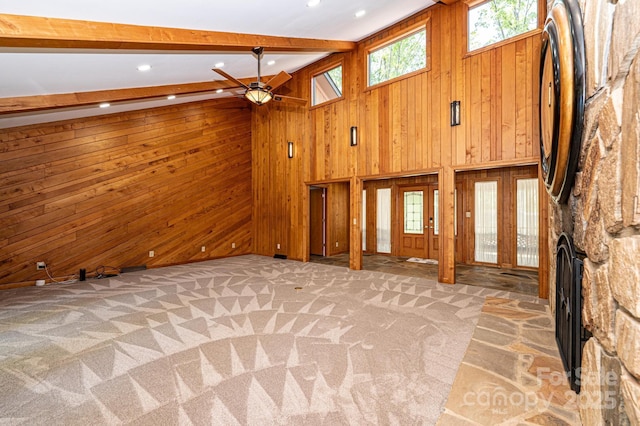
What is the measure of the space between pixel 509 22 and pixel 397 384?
5527 millimetres

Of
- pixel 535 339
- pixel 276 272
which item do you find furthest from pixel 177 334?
pixel 535 339

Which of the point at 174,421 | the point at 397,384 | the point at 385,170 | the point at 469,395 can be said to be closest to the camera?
the point at 174,421

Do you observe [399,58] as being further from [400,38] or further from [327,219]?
[327,219]

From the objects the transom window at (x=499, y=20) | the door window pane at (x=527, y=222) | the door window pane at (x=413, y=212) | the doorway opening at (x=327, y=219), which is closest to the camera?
the transom window at (x=499, y=20)

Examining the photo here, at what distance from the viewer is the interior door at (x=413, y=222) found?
25.7 feet

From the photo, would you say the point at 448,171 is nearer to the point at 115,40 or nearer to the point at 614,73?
the point at 614,73

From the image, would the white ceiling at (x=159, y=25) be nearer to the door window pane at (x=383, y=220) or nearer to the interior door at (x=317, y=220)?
the interior door at (x=317, y=220)

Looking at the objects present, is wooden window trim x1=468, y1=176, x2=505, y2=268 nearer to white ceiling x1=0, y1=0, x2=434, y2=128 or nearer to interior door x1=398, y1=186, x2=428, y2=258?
interior door x1=398, y1=186, x2=428, y2=258

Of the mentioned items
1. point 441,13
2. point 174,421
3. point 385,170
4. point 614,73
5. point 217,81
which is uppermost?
point 441,13

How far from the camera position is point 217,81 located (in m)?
5.94

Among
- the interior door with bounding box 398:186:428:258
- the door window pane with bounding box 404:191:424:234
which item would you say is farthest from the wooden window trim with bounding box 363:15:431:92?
the door window pane with bounding box 404:191:424:234

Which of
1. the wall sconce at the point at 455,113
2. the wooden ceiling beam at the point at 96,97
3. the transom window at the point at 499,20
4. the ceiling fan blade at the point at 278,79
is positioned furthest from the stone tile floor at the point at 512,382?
the wooden ceiling beam at the point at 96,97

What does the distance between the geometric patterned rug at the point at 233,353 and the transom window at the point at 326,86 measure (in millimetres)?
4749

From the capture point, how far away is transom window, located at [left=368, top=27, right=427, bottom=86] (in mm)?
5406
